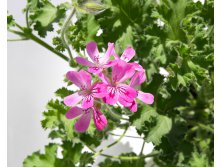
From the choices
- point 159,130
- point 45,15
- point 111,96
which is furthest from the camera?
point 45,15

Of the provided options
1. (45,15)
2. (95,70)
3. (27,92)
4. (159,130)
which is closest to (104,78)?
(95,70)

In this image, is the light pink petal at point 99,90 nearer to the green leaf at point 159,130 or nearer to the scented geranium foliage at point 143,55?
the scented geranium foliage at point 143,55

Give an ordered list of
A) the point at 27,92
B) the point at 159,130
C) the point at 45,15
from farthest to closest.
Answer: the point at 27,92, the point at 45,15, the point at 159,130

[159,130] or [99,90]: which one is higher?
[99,90]

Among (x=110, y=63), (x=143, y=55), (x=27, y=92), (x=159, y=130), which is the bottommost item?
(x=27, y=92)

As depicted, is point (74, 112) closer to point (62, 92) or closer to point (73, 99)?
point (73, 99)

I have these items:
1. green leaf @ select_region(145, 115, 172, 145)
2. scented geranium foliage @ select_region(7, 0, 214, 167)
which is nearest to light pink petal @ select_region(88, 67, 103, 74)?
scented geranium foliage @ select_region(7, 0, 214, 167)
